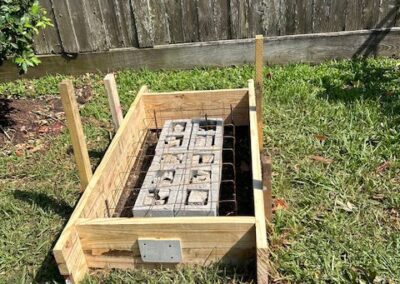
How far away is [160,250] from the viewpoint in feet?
8.21

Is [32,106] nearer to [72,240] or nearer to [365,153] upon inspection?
[72,240]

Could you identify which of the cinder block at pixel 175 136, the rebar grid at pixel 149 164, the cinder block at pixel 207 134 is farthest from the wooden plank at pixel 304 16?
the cinder block at pixel 175 136

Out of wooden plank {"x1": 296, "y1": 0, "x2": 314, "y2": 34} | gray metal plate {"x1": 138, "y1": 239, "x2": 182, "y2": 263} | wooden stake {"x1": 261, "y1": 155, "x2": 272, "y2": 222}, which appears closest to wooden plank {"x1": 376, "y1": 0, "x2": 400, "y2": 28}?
wooden plank {"x1": 296, "y1": 0, "x2": 314, "y2": 34}

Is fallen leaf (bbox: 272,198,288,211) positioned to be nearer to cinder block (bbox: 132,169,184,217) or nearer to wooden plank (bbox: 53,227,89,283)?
cinder block (bbox: 132,169,184,217)

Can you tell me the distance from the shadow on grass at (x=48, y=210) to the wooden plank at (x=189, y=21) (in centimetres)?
290

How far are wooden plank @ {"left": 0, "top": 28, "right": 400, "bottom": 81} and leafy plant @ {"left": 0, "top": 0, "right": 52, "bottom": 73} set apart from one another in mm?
1446

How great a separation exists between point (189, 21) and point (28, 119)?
2240 mm

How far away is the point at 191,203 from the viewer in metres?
2.85

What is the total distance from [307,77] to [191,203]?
2796 mm

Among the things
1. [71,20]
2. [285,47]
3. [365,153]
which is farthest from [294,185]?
[71,20]

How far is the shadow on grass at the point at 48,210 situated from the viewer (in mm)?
2752

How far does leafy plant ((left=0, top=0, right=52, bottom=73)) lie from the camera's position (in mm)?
3933

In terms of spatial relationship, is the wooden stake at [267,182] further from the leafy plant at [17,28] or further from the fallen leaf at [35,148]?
the leafy plant at [17,28]

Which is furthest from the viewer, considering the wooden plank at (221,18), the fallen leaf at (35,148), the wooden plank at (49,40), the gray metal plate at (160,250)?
the wooden plank at (49,40)
